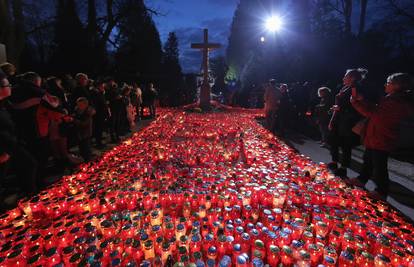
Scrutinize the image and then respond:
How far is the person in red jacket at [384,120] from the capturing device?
3037mm

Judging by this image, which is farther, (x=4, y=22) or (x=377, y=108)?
(x=4, y=22)

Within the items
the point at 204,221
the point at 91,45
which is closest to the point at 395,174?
the point at 204,221

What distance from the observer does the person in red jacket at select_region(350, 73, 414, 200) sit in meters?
3.04

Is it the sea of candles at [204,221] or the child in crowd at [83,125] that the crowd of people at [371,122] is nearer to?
the sea of candles at [204,221]

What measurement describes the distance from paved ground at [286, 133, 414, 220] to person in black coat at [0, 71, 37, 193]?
4917 millimetres

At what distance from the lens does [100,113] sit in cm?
604

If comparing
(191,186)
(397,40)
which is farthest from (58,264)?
(397,40)

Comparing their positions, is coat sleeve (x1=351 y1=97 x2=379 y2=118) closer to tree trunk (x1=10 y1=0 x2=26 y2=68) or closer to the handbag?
the handbag

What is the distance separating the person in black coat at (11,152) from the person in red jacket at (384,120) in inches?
176

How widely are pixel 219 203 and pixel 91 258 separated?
4.72 feet

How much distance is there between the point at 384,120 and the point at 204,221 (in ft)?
8.70

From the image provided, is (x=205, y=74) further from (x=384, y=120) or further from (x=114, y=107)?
(x=384, y=120)

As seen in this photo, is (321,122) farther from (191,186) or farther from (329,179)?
(191,186)

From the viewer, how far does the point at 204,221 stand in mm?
2498
